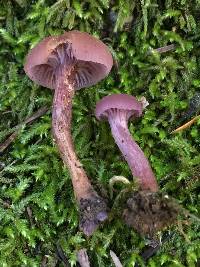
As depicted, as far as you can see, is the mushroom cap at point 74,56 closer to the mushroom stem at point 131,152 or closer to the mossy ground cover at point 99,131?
the mossy ground cover at point 99,131

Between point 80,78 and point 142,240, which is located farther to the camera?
point 80,78

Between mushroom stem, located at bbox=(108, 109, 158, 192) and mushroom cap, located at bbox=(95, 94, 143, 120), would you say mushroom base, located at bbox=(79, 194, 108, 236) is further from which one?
mushroom cap, located at bbox=(95, 94, 143, 120)

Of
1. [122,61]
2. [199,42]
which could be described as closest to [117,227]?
[122,61]

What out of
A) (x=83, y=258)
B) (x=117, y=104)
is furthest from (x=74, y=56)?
(x=83, y=258)

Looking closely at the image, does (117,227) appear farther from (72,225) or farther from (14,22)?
(14,22)

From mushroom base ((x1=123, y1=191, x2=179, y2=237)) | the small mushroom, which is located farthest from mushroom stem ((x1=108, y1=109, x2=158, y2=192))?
mushroom base ((x1=123, y1=191, x2=179, y2=237))

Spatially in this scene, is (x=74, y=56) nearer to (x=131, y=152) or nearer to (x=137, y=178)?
(x=131, y=152)
